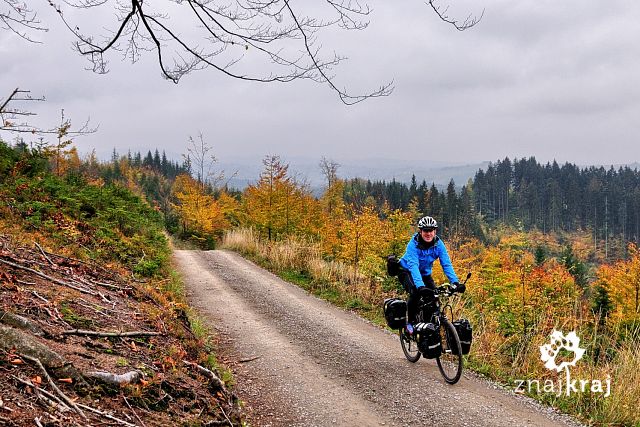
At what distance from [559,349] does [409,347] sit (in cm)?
240

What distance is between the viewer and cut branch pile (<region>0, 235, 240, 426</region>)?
316 cm

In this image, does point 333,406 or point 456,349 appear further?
point 456,349

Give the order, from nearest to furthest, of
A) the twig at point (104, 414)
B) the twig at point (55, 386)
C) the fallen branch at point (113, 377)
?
the twig at point (55, 386), the twig at point (104, 414), the fallen branch at point (113, 377)

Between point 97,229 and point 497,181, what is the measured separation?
558 ft

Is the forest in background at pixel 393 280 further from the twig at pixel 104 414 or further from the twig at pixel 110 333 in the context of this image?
the twig at pixel 104 414

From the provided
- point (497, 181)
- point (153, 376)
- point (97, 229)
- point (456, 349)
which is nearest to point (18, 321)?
point (153, 376)

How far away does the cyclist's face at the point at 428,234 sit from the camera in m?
6.08

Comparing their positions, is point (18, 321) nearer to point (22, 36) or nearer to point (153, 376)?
point (153, 376)

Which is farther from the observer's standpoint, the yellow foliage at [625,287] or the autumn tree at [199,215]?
the autumn tree at [199,215]

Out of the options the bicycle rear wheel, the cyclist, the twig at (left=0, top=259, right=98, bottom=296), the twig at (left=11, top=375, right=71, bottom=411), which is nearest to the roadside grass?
the bicycle rear wheel

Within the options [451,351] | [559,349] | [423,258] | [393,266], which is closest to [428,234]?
[423,258]

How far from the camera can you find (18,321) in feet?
12.9

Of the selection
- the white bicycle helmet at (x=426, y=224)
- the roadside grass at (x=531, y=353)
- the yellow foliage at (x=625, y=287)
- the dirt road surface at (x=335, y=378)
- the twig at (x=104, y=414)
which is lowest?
the yellow foliage at (x=625, y=287)

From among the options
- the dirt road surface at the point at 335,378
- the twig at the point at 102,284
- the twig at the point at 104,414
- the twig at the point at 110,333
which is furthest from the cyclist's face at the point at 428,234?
the twig at the point at 102,284
